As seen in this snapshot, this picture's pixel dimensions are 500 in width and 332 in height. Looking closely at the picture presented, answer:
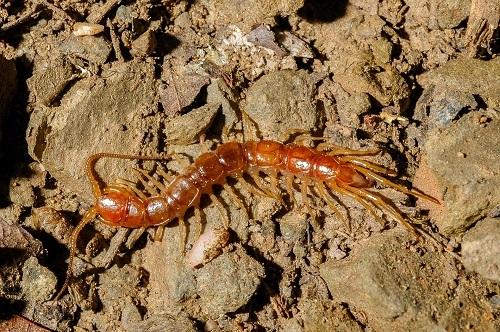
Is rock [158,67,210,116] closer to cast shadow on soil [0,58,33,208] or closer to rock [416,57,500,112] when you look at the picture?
cast shadow on soil [0,58,33,208]

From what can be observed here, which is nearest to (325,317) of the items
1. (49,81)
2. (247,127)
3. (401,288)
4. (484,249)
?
(401,288)

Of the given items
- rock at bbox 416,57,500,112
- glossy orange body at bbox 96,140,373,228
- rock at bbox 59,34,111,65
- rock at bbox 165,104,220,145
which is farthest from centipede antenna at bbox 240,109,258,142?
rock at bbox 416,57,500,112

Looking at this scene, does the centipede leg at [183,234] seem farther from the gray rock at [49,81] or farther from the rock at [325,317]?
the gray rock at [49,81]

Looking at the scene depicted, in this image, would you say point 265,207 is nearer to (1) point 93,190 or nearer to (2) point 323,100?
(2) point 323,100

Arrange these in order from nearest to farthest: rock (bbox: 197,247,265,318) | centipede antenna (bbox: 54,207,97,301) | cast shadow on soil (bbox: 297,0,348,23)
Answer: rock (bbox: 197,247,265,318) → centipede antenna (bbox: 54,207,97,301) → cast shadow on soil (bbox: 297,0,348,23)

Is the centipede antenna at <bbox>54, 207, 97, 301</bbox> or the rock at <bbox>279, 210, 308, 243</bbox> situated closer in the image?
the centipede antenna at <bbox>54, 207, 97, 301</bbox>

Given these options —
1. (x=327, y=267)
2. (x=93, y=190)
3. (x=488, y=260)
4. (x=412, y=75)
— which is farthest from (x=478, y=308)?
(x=93, y=190)

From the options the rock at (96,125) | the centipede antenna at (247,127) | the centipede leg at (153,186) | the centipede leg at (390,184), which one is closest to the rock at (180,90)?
the rock at (96,125)
